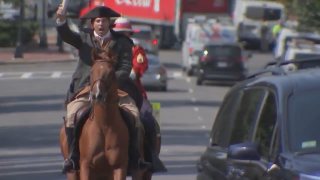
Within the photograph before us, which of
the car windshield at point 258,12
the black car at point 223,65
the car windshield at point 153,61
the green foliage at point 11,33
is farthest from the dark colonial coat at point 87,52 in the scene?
the car windshield at point 258,12

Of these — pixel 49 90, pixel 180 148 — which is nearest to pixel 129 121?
pixel 180 148

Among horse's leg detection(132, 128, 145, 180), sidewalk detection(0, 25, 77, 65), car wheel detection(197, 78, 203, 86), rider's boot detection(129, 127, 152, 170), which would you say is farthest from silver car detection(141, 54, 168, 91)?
rider's boot detection(129, 127, 152, 170)

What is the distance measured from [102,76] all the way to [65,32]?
3.29ft

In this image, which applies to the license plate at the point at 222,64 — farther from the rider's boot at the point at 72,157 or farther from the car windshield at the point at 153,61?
the rider's boot at the point at 72,157

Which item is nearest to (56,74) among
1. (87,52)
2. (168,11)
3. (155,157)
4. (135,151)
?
(168,11)

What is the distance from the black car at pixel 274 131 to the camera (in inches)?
219

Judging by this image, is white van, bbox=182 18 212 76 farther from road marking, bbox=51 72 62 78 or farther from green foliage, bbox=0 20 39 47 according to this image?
green foliage, bbox=0 20 39 47

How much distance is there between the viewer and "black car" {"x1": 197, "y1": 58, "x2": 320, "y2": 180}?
557 cm

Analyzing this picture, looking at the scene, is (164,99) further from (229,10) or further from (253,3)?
(253,3)

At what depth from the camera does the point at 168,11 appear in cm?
4094

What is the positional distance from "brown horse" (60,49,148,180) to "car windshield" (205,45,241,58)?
2601 cm

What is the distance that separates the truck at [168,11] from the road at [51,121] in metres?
3.12

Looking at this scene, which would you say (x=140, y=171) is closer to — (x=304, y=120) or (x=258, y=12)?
(x=304, y=120)

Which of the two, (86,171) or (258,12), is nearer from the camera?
(86,171)
